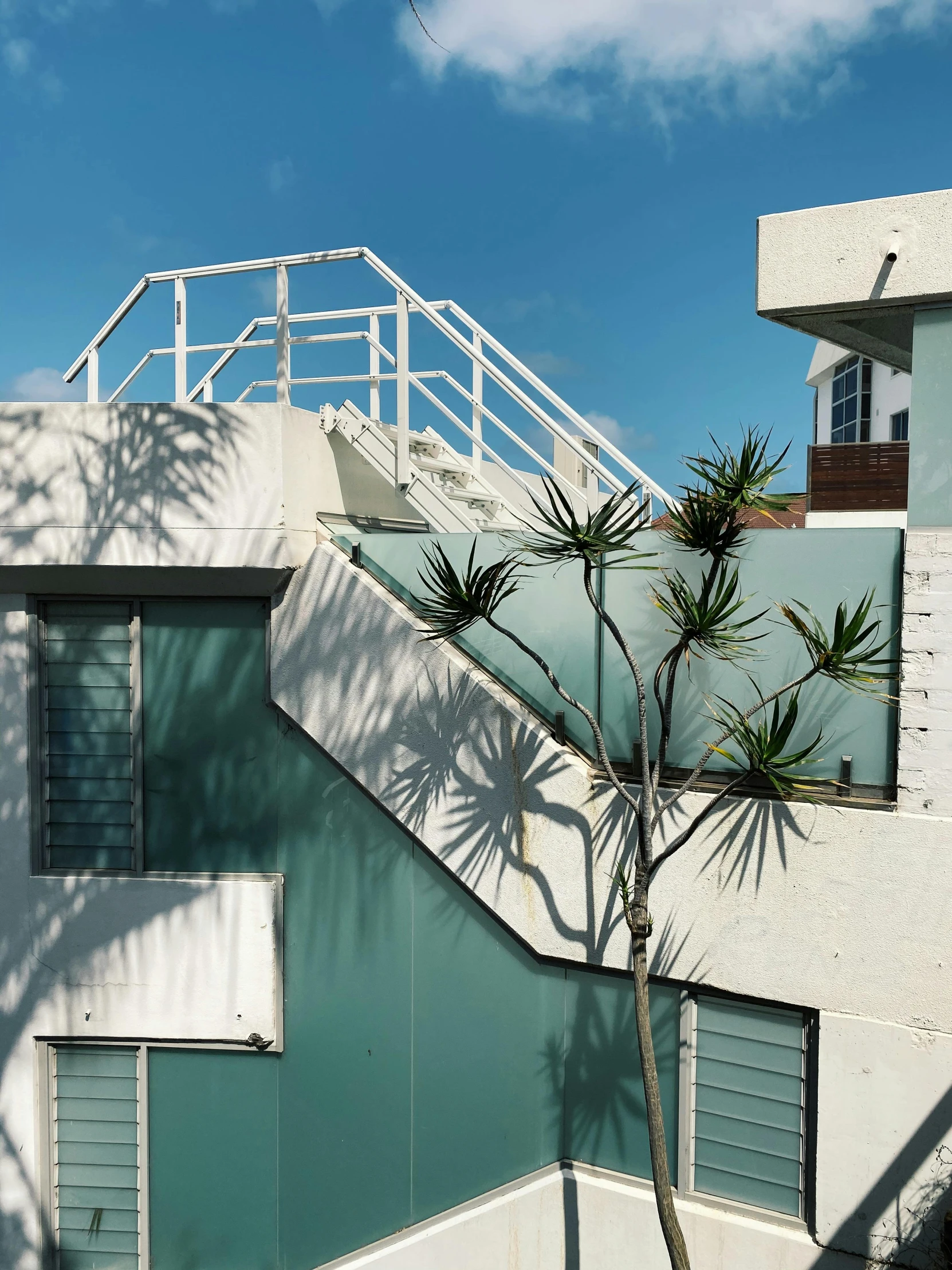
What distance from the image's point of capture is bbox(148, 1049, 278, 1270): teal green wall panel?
643 centimetres

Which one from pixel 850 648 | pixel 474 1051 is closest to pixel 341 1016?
pixel 474 1051

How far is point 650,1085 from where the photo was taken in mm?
4832

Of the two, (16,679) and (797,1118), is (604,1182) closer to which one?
(797,1118)

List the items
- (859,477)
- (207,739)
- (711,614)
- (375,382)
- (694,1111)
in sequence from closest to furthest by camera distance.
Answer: (711,614) → (694,1111) → (207,739) → (375,382) → (859,477)

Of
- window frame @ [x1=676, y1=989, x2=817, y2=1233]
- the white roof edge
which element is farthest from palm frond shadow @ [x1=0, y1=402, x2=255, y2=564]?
the white roof edge

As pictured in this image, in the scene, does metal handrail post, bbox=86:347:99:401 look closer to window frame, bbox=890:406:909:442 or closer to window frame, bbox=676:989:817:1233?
window frame, bbox=676:989:817:1233

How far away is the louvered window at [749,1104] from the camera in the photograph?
5.32 metres

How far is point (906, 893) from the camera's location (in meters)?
4.86

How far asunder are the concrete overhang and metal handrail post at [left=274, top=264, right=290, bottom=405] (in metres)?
2.99

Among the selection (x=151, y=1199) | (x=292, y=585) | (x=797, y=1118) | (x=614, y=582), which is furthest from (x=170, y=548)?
(x=797, y=1118)

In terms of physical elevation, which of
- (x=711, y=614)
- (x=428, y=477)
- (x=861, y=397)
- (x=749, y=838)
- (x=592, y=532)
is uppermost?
(x=861, y=397)

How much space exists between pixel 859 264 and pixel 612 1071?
4.66m

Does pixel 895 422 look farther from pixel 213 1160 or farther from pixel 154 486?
pixel 213 1160

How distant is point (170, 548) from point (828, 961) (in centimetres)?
447
